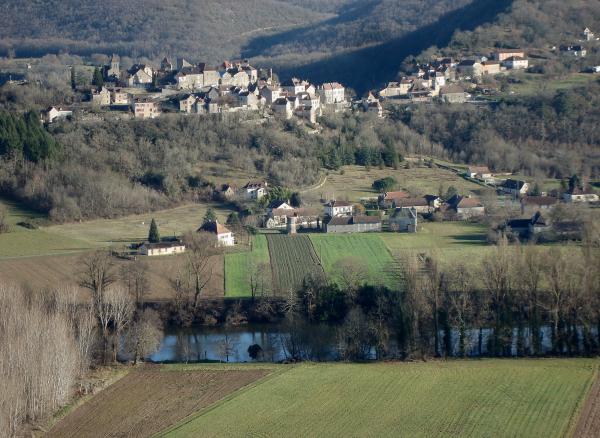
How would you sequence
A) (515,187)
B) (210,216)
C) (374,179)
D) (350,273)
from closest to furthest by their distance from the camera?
(350,273) < (210,216) < (515,187) < (374,179)

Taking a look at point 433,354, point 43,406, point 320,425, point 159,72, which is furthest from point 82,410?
point 159,72

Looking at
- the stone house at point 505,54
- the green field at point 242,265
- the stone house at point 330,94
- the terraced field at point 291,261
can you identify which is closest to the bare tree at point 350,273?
the terraced field at point 291,261

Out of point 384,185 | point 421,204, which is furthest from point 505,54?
point 421,204

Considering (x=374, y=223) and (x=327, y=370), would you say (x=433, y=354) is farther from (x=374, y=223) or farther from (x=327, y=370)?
(x=374, y=223)

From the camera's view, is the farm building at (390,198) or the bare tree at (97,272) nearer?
the bare tree at (97,272)

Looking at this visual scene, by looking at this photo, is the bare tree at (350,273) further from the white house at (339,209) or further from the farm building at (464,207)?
the farm building at (464,207)

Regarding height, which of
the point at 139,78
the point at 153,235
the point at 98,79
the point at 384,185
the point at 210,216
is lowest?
the point at 210,216

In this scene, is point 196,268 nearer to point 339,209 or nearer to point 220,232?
point 220,232
